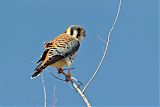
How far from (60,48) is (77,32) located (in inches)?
22.5

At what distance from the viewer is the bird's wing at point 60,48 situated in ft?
14.6

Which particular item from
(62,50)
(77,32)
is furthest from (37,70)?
(77,32)

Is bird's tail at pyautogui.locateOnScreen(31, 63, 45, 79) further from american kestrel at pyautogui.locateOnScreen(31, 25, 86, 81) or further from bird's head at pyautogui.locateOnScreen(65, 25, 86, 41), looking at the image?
bird's head at pyautogui.locateOnScreen(65, 25, 86, 41)

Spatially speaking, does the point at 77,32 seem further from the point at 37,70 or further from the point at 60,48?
the point at 37,70

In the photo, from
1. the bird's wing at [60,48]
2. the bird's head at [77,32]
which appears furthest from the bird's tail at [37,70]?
the bird's head at [77,32]

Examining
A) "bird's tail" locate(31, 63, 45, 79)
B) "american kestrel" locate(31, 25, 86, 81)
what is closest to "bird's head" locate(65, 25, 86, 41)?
"american kestrel" locate(31, 25, 86, 81)

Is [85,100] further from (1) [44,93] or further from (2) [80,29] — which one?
(2) [80,29]

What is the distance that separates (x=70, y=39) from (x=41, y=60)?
0.86 m

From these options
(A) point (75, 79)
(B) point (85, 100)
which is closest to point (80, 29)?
(A) point (75, 79)

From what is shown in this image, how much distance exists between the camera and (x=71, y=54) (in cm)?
482

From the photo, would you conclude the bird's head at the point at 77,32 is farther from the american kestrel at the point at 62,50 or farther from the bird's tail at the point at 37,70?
the bird's tail at the point at 37,70

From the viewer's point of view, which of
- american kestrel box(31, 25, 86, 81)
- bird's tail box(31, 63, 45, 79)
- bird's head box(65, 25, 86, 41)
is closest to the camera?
bird's tail box(31, 63, 45, 79)

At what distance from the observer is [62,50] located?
15.8 feet

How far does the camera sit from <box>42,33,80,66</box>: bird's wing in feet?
14.6
